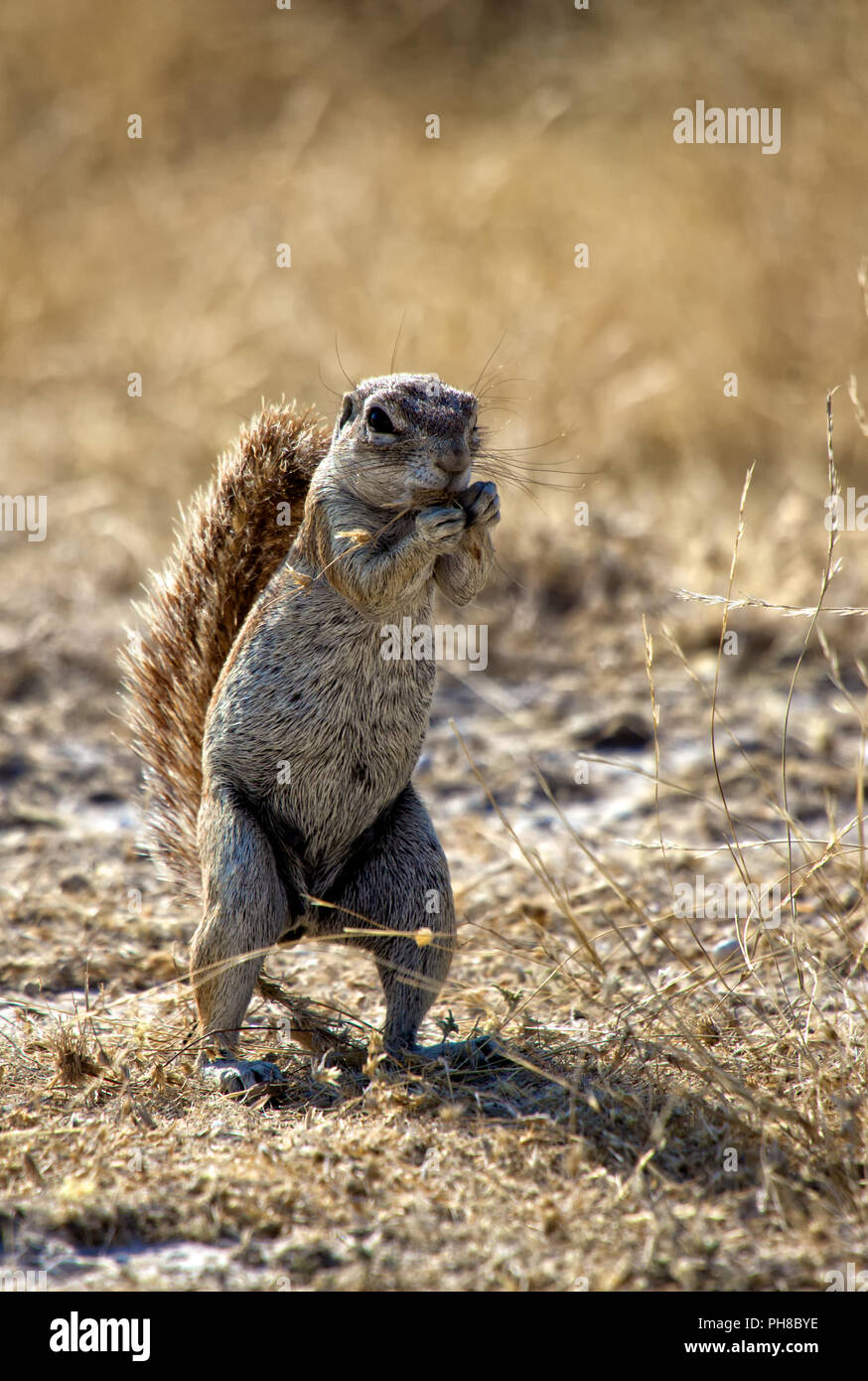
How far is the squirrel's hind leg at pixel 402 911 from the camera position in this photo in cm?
343

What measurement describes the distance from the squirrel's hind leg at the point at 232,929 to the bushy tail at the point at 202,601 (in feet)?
1.41

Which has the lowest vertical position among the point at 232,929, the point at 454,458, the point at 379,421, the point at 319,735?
the point at 232,929

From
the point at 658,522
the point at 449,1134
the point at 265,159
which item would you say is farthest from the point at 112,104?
the point at 449,1134

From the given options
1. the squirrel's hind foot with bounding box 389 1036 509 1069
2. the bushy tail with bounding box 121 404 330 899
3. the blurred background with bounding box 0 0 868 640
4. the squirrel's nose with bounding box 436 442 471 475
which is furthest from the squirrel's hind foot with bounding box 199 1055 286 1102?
the blurred background with bounding box 0 0 868 640

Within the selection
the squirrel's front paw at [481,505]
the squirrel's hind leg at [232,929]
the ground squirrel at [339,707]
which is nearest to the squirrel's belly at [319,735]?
the ground squirrel at [339,707]

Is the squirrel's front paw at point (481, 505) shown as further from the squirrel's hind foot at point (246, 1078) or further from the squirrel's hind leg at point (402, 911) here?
the squirrel's hind foot at point (246, 1078)

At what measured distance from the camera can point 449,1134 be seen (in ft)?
9.91

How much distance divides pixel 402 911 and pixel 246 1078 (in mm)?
556

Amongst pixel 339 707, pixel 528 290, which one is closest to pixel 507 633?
pixel 528 290

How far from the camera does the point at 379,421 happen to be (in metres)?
3.30

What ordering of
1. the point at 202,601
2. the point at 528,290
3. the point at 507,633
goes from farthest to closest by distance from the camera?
the point at 528,290 < the point at 507,633 < the point at 202,601

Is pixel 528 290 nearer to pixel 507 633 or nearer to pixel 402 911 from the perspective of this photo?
pixel 507 633

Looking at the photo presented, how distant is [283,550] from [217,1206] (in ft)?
6.00

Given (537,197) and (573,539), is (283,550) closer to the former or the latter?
(573,539)
